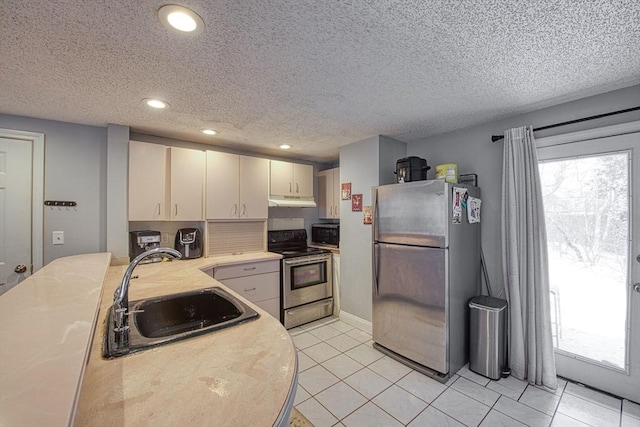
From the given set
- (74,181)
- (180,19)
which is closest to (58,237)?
(74,181)

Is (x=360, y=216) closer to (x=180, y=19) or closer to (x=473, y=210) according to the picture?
(x=473, y=210)

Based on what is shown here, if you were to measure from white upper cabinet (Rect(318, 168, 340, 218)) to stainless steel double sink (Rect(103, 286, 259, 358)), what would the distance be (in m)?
2.51

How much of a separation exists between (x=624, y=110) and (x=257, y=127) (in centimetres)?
296

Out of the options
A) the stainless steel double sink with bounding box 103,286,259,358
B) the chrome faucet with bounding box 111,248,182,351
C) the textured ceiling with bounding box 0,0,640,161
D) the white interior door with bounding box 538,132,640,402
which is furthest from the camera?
the white interior door with bounding box 538,132,640,402

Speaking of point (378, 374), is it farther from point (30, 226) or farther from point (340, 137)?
point (30, 226)

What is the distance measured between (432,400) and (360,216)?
192 cm

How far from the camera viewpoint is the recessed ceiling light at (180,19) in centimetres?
117

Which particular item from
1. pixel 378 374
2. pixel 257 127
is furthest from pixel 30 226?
pixel 378 374

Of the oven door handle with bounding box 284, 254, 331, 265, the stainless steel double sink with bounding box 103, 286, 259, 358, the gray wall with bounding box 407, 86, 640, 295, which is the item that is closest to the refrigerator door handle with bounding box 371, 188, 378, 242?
the gray wall with bounding box 407, 86, 640, 295

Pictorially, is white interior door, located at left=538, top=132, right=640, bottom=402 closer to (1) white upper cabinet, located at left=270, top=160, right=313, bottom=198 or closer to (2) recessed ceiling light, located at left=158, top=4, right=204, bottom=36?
(1) white upper cabinet, located at left=270, top=160, right=313, bottom=198

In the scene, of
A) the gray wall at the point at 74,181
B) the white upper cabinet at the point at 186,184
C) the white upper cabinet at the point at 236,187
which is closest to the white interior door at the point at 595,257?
the white upper cabinet at the point at 236,187

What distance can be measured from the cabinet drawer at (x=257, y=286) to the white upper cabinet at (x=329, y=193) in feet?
4.39

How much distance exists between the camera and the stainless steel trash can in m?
2.30

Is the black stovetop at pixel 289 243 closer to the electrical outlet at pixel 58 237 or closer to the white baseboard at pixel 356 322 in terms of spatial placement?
the white baseboard at pixel 356 322
